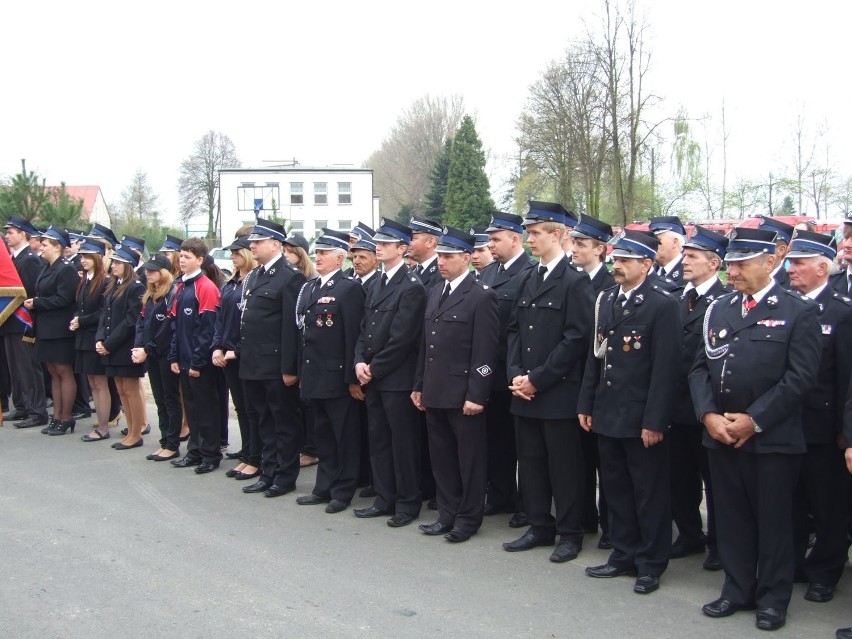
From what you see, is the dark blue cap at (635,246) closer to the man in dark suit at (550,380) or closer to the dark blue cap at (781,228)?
the man in dark suit at (550,380)

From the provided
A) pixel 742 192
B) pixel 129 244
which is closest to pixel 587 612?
pixel 129 244

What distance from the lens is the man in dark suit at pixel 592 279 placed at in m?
6.11

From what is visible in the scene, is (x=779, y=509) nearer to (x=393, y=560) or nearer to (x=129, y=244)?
(x=393, y=560)

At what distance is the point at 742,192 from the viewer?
3644 centimetres

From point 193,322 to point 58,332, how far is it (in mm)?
2800

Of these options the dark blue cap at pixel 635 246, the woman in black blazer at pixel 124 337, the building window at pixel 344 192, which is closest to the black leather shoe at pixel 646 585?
the dark blue cap at pixel 635 246

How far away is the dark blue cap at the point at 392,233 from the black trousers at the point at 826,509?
346 cm

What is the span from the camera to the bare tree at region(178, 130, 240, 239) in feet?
229

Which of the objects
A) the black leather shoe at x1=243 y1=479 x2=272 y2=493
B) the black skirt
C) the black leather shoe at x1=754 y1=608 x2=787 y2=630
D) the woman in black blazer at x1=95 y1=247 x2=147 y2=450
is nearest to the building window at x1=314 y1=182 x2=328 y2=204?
the black skirt

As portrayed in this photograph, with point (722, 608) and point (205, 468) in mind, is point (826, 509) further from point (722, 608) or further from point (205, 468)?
point (205, 468)

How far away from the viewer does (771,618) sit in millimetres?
4602

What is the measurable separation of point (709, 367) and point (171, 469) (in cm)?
562

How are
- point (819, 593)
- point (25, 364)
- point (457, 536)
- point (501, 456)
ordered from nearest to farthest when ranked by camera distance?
1. point (819, 593)
2. point (457, 536)
3. point (501, 456)
4. point (25, 364)

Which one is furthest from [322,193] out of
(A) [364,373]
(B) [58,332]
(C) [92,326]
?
(A) [364,373]
